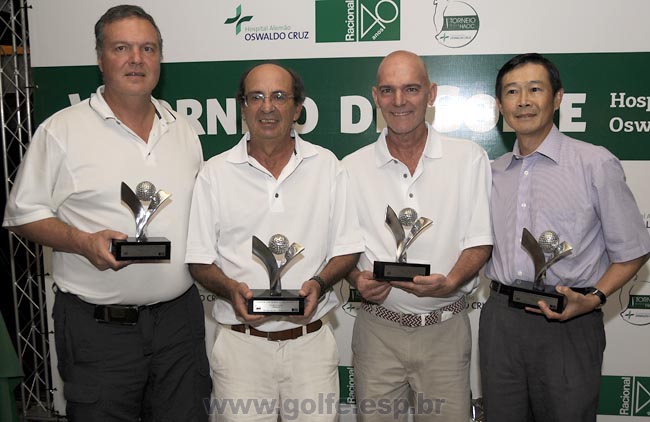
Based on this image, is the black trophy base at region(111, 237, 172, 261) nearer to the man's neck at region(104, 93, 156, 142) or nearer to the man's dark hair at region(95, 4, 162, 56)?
the man's neck at region(104, 93, 156, 142)

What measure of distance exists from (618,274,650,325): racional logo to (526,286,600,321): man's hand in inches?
67.9

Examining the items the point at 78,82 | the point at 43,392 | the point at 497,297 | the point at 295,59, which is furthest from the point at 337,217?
the point at 43,392

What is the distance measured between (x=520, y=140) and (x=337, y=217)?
0.95 m

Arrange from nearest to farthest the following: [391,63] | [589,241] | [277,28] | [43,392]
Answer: [589,241], [391,63], [277,28], [43,392]

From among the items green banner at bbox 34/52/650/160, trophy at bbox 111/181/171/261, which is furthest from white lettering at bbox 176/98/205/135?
trophy at bbox 111/181/171/261

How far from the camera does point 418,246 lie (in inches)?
109

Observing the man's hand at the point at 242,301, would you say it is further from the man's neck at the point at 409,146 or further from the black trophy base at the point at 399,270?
the man's neck at the point at 409,146

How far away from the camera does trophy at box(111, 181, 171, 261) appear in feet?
8.09

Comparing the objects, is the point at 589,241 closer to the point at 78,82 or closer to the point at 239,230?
the point at 239,230

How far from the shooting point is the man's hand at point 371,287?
8.78ft

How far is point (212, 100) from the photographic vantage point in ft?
13.5

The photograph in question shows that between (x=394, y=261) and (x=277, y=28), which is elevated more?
(x=277, y=28)

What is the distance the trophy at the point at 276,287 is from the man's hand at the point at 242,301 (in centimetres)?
3

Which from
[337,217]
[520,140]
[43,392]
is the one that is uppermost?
[520,140]
